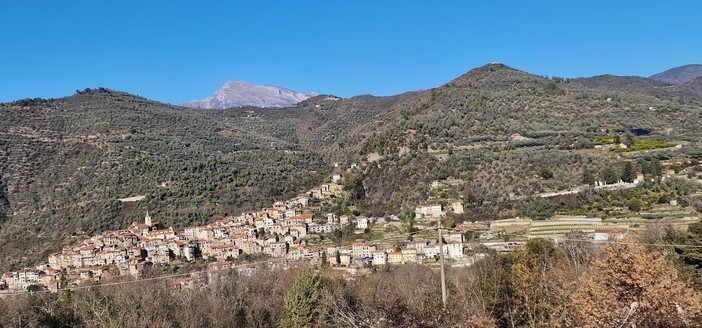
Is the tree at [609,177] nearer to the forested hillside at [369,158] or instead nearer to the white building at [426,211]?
the forested hillside at [369,158]

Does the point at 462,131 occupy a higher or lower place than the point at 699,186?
higher

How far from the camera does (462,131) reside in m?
56.1

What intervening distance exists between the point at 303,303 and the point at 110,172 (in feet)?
168

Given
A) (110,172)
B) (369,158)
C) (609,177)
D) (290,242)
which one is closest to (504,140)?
(369,158)

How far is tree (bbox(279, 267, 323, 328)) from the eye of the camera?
57.0 ft

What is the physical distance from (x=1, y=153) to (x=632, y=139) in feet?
236

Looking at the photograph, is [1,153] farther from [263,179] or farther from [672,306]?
[672,306]

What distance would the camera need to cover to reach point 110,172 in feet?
201

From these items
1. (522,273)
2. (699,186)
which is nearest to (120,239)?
(522,273)

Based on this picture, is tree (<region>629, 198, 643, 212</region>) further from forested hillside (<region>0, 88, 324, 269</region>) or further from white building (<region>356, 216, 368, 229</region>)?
forested hillside (<region>0, 88, 324, 269</region>)

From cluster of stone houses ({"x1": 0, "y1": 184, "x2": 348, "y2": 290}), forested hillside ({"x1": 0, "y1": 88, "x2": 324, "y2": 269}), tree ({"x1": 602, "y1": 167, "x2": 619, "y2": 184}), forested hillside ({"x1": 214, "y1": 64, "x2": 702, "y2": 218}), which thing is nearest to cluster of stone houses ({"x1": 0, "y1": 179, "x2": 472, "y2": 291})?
cluster of stone houses ({"x1": 0, "y1": 184, "x2": 348, "y2": 290})

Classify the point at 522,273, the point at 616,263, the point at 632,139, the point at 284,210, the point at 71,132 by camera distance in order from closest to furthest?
1. the point at 616,263
2. the point at 522,273
3. the point at 632,139
4. the point at 284,210
5. the point at 71,132

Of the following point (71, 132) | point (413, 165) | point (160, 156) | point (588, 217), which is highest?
point (71, 132)

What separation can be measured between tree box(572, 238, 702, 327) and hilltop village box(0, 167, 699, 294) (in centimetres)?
1771
